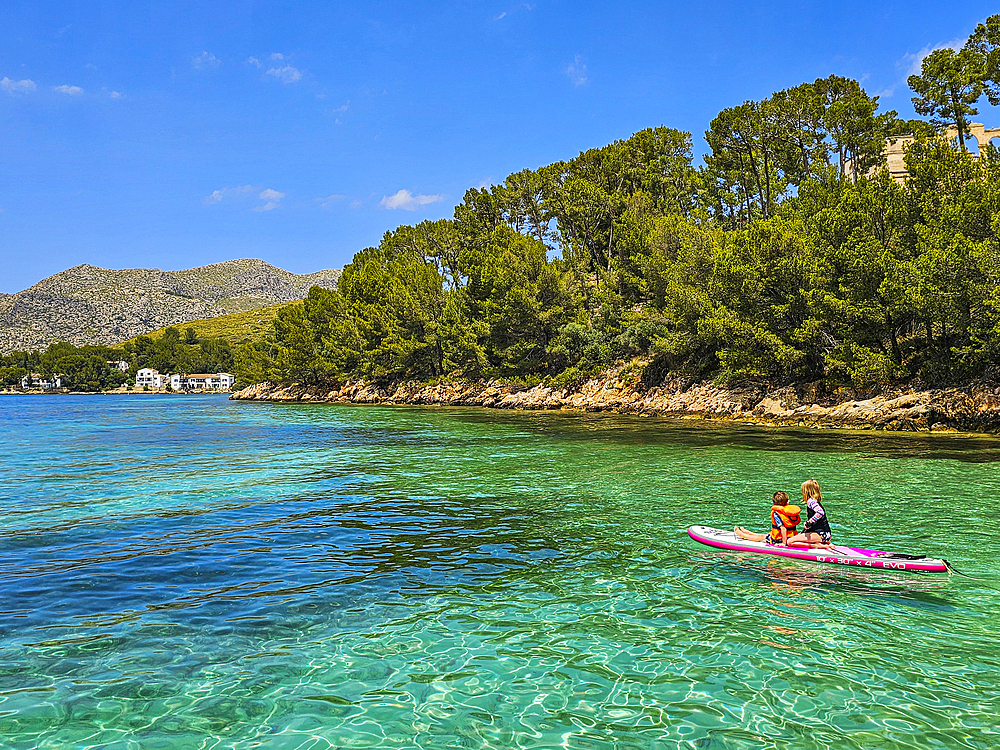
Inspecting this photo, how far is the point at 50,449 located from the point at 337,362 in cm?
→ 6690

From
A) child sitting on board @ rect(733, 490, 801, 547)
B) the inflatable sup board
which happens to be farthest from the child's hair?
the inflatable sup board

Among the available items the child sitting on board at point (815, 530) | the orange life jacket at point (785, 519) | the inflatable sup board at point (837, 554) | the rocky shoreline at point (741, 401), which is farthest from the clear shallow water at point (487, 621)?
the rocky shoreline at point (741, 401)

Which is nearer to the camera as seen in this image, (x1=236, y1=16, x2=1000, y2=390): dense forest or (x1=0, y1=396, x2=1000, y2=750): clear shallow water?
(x1=0, y1=396, x2=1000, y2=750): clear shallow water

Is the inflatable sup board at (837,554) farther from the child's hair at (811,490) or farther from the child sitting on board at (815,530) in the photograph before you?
the child's hair at (811,490)

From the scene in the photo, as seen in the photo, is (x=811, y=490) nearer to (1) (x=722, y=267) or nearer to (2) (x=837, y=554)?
(2) (x=837, y=554)

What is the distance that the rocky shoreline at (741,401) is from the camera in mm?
36156

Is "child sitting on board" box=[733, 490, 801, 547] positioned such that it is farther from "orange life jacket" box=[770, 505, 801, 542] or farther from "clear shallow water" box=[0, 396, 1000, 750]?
"clear shallow water" box=[0, 396, 1000, 750]

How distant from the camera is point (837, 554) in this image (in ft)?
38.4

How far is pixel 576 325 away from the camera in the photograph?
2707 inches

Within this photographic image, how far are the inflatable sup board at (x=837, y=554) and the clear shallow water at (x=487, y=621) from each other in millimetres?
249

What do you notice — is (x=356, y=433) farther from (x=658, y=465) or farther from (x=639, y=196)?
(x=639, y=196)

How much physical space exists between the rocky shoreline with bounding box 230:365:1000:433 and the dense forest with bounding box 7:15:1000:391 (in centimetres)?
137

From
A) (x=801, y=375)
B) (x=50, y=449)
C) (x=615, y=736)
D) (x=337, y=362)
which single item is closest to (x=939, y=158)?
(x=801, y=375)

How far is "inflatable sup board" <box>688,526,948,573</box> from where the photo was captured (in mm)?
10961
